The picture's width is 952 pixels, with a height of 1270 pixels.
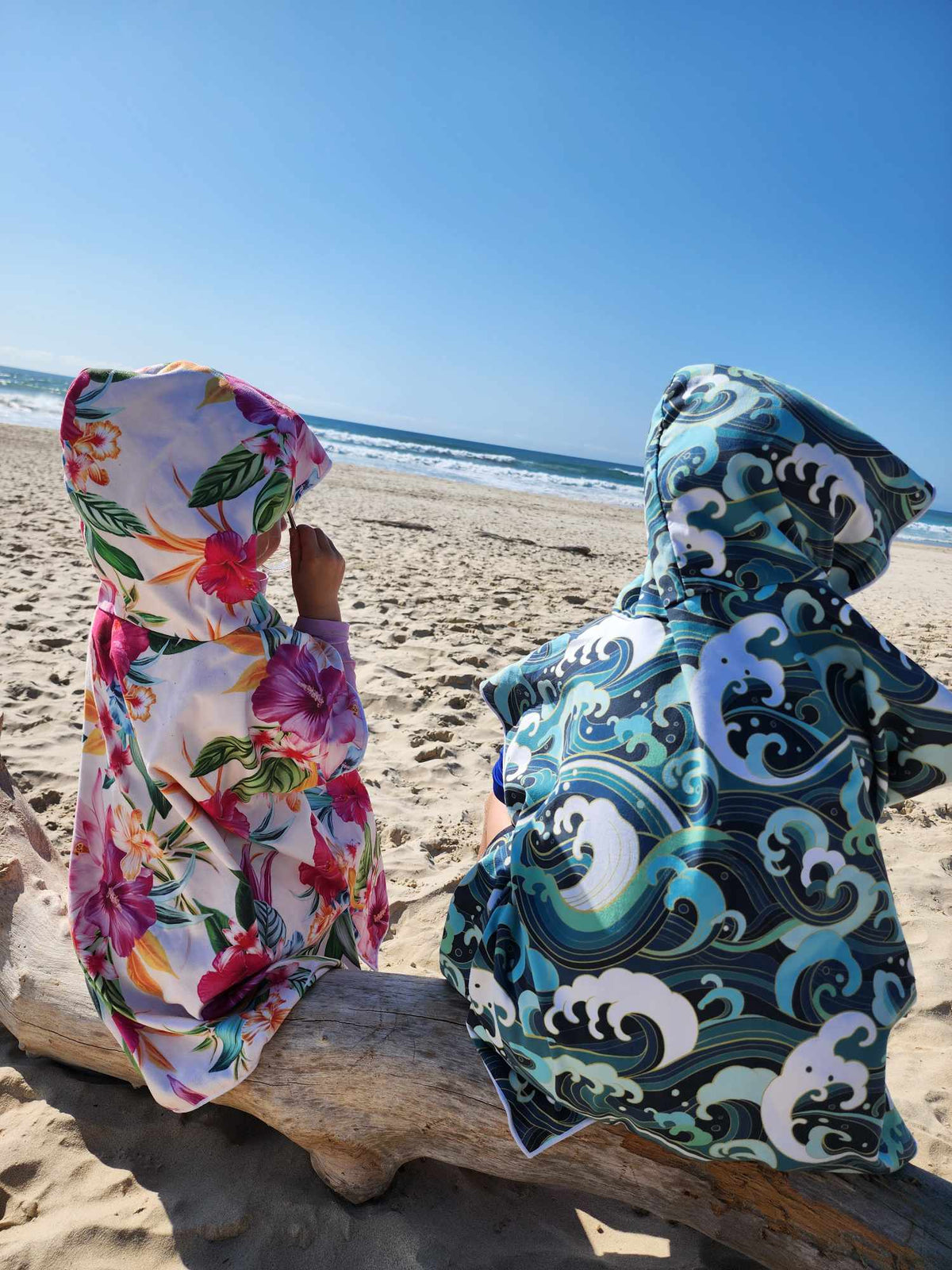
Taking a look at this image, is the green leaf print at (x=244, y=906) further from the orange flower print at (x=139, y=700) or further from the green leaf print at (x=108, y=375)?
the green leaf print at (x=108, y=375)

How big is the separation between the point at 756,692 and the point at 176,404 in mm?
1094

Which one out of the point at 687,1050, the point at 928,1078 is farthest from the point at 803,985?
the point at 928,1078

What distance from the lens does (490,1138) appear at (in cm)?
146

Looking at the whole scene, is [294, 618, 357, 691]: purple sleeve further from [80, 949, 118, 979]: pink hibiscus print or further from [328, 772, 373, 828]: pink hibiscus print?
[80, 949, 118, 979]: pink hibiscus print

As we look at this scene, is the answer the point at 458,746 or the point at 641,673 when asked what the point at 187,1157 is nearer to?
the point at 641,673

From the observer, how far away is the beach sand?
147 centimetres

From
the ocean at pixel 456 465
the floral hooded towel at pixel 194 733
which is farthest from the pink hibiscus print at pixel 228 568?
the ocean at pixel 456 465

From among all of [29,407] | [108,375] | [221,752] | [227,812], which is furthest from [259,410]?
[29,407]

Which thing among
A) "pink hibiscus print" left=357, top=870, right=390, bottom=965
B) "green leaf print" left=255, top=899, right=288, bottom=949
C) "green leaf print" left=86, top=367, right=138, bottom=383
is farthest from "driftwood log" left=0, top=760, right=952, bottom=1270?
"green leaf print" left=86, top=367, right=138, bottom=383

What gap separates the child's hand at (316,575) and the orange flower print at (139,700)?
352mm

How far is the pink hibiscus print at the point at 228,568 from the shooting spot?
1397mm

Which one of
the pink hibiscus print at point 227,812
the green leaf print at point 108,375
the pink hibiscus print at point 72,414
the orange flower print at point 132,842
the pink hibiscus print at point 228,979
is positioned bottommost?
the pink hibiscus print at point 228,979

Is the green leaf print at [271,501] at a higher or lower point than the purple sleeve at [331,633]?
higher

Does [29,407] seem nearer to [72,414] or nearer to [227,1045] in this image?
[72,414]
